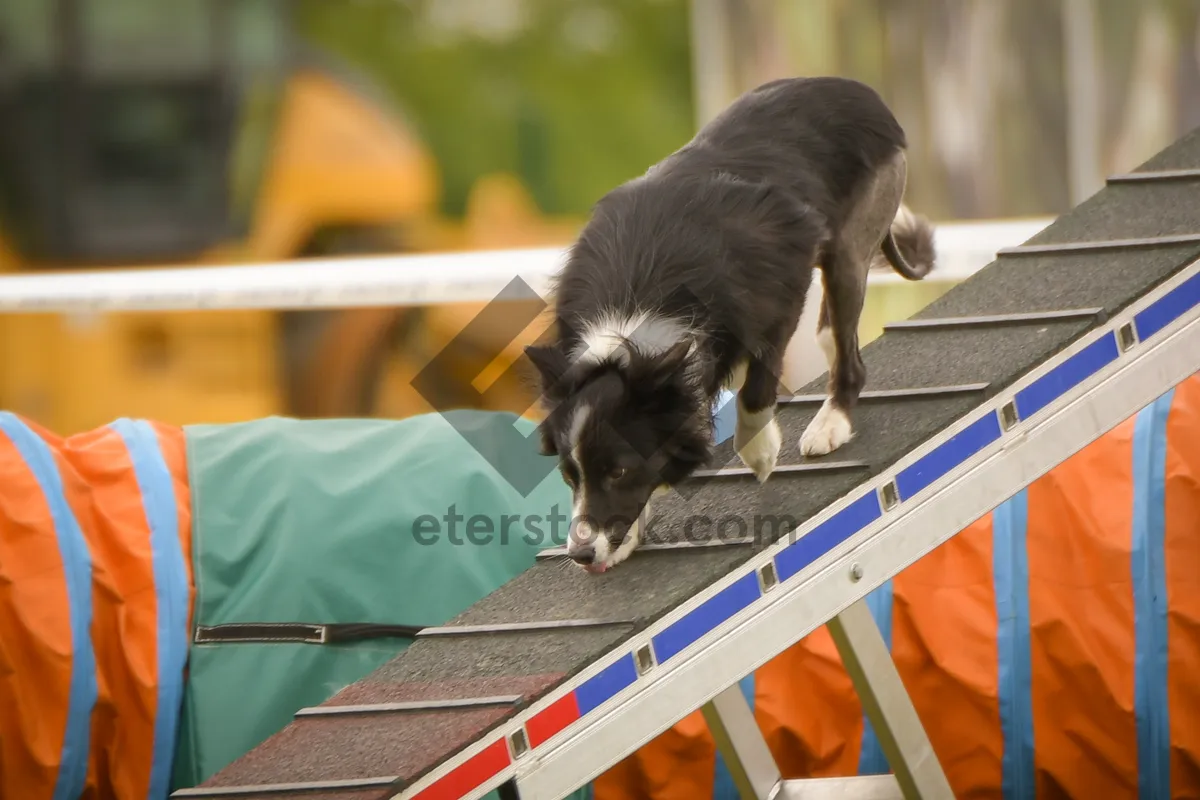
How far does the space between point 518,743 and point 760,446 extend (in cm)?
76

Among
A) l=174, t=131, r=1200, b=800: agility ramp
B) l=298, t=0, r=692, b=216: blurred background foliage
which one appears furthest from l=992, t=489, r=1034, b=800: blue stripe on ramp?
l=298, t=0, r=692, b=216: blurred background foliage

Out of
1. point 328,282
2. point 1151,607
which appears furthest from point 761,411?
point 328,282

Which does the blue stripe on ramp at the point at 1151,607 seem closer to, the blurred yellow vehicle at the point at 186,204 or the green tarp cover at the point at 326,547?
the green tarp cover at the point at 326,547

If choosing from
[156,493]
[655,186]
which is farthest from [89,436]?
[655,186]

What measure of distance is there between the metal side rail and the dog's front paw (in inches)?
8.8

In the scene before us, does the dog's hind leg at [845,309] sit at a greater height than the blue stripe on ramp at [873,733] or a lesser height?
greater

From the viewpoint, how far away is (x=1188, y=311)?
2648mm

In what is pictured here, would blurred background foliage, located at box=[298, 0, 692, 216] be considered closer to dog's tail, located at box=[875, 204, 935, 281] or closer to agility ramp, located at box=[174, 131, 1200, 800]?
dog's tail, located at box=[875, 204, 935, 281]

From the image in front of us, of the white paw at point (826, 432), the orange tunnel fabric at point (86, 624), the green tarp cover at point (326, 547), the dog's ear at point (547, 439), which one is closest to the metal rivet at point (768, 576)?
the white paw at point (826, 432)

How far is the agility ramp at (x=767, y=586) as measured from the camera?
89.6 inches

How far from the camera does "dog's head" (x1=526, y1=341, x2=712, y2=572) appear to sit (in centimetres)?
236

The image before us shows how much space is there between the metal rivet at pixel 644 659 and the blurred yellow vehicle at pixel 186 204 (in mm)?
5341

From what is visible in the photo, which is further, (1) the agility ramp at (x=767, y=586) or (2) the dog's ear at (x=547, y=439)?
(2) the dog's ear at (x=547, y=439)

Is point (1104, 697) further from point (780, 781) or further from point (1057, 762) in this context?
point (780, 781)
